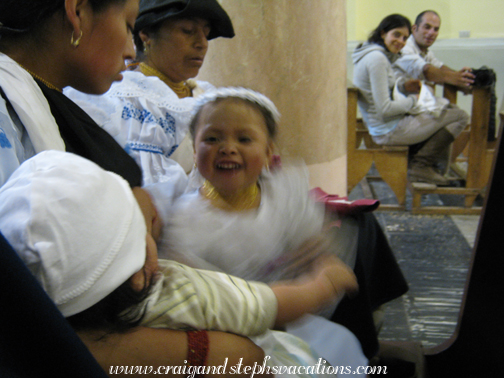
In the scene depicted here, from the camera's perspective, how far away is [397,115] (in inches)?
169

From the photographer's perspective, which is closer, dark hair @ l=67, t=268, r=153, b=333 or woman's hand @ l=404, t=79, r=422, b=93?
dark hair @ l=67, t=268, r=153, b=333

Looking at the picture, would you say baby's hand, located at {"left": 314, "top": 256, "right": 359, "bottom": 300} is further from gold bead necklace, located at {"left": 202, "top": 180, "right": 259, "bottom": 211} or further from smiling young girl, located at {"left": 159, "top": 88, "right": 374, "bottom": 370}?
gold bead necklace, located at {"left": 202, "top": 180, "right": 259, "bottom": 211}

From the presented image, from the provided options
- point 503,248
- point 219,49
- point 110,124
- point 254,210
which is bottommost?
point 503,248

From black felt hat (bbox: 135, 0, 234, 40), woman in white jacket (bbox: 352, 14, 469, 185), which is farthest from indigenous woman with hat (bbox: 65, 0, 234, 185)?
woman in white jacket (bbox: 352, 14, 469, 185)

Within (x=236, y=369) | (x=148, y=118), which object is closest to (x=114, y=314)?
(x=236, y=369)

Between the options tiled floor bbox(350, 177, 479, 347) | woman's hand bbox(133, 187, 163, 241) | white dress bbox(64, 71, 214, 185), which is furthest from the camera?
tiled floor bbox(350, 177, 479, 347)

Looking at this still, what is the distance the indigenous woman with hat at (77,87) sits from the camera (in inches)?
27.9

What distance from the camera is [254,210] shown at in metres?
1.31

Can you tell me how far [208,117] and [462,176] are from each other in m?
4.37

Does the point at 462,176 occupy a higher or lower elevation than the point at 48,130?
lower

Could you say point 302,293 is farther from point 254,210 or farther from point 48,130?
point 48,130

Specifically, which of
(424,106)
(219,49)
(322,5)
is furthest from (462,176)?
(219,49)

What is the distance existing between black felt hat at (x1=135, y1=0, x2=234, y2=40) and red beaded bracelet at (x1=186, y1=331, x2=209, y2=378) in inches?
62.1

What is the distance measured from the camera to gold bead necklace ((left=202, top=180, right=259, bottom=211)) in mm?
1319
